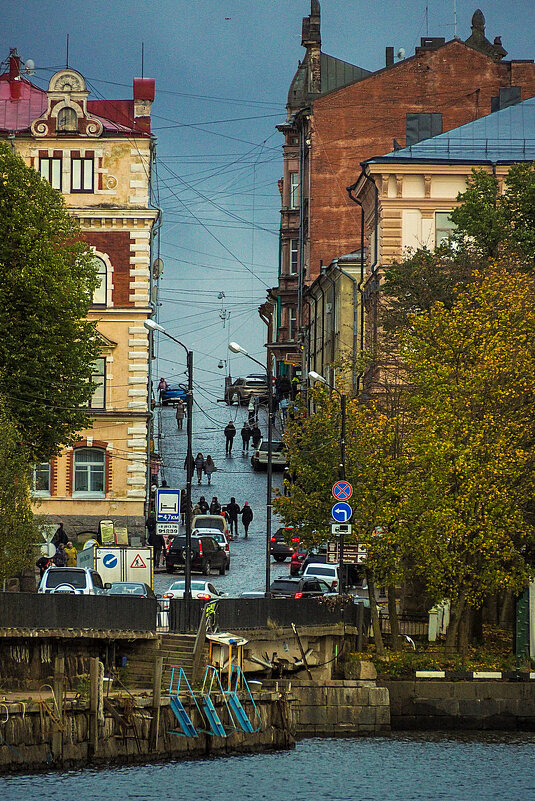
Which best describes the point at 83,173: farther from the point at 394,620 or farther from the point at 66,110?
the point at 394,620

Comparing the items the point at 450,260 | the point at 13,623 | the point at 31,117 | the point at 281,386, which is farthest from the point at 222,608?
the point at 281,386

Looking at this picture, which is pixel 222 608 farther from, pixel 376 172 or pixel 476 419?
pixel 376 172

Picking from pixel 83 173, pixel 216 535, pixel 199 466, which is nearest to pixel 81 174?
pixel 83 173

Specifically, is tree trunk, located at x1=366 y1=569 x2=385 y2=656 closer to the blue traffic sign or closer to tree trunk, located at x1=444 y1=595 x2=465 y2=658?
tree trunk, located at x1=444 y1=595 x2=465 y2=658

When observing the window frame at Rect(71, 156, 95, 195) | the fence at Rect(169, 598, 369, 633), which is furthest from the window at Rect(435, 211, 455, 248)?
the fence at Rect(169, 598, 369, 633)

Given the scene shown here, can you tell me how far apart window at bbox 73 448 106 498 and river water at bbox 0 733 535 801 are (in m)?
33.6

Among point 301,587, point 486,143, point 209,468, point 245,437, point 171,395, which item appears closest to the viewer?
point 301,587

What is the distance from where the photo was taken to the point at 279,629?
45.2 m

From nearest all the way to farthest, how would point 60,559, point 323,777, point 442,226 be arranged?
point 323,777
point 60,559
point 442,226

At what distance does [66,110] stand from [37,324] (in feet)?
73.4

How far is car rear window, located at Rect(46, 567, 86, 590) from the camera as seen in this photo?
4656 centimetres

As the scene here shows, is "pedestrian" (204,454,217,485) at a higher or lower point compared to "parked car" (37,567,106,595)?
higher

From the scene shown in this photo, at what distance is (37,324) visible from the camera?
55062 millimetres

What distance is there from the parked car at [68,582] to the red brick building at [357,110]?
108 feet
